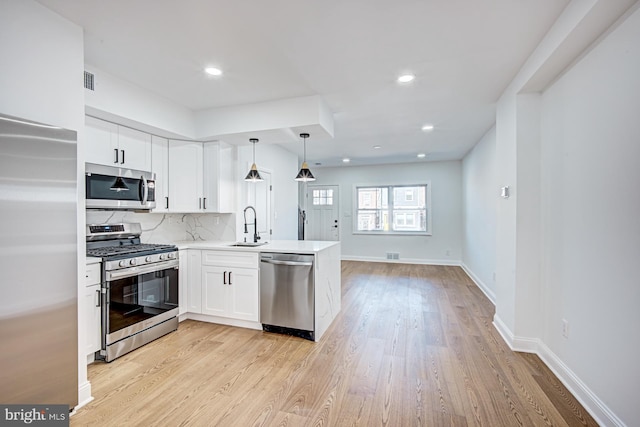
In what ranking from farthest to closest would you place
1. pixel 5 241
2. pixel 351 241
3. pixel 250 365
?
pixel 351 241
pixel 250 365
pixel 5 241

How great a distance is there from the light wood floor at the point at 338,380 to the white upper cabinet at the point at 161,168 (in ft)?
4.98

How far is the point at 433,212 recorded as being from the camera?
7309 mm

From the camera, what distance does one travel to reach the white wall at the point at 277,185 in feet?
14.0

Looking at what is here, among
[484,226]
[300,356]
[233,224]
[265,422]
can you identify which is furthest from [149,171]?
[484,226]

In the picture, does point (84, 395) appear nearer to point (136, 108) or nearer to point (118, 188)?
point (118, 188)

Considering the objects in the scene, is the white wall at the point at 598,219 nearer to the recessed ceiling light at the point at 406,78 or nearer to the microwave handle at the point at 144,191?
the recessed ceiling light at the point at 406,78

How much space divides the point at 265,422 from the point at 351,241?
6.27 metres

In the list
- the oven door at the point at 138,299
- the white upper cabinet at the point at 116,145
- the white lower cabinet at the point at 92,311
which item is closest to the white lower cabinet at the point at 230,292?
the oven door at the point at 138,299

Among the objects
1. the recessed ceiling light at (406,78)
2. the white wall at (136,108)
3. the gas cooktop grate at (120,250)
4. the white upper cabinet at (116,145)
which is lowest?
the gas cooktop grate at (120,250)

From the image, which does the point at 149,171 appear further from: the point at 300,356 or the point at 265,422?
the point at 265,422

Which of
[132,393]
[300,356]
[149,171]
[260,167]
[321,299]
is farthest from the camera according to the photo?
[260,167]

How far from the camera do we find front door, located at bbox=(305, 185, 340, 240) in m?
8.10

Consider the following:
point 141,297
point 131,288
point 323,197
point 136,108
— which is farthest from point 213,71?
point 323,197

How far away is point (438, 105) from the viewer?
3512 mm
